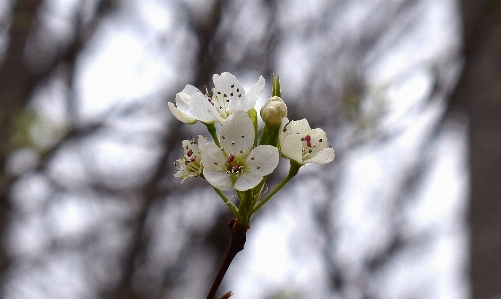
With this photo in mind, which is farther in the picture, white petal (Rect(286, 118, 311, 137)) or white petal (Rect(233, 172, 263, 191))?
white petal (Rect(286, 118, 311, 137))

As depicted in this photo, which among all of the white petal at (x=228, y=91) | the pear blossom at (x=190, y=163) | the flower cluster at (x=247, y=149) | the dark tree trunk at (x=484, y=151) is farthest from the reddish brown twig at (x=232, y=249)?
the dark tree trunk at (x=484, y=151)

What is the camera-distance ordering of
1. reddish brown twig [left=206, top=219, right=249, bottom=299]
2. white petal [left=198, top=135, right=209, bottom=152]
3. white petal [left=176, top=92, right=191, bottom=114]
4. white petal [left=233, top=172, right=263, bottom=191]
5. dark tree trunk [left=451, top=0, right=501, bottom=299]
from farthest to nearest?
dark tree trunk [left=451, top=0, right=501, bottom=299] → white petal [left=176, top=92, right=191, bottom=114] → white petal [left=198, top=135, right=209, bottom=152] → white petal [left=233, top=172, right=263, bottom=191] → reddish brown twig [left=206, top=219, right=249, bottom=299]

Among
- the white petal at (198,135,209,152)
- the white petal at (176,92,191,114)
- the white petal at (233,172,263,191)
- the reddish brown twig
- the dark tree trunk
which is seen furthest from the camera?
the dark tree trunk

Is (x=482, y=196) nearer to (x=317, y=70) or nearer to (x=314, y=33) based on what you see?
(x=317, y=70)

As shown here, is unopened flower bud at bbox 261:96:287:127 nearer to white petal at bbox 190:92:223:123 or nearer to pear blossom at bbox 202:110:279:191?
pear blossom at bbox 202:110:279:191

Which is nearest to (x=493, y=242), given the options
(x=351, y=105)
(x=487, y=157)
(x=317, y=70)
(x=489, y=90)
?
(x=487, y=157)

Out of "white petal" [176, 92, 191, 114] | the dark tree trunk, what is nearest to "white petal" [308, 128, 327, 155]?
"white petal" [176, 92, 191, 114]
